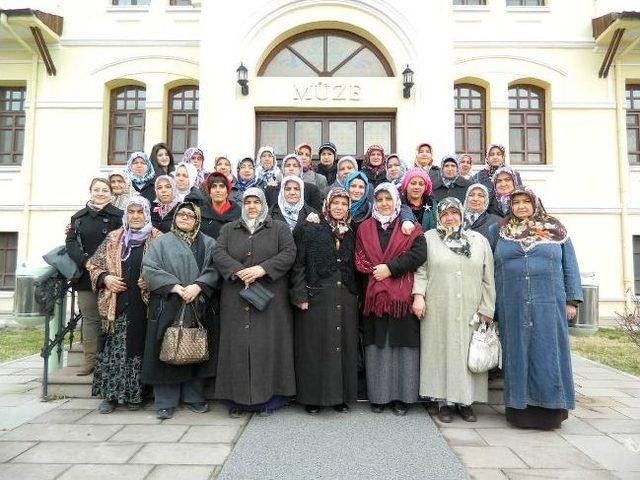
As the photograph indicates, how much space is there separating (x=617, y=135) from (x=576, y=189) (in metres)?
1.47

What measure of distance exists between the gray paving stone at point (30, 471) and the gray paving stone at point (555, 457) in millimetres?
3091

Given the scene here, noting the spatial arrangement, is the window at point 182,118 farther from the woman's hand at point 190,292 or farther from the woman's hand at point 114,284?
the woman's hand at point 190,292

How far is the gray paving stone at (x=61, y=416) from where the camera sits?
423 centimetres

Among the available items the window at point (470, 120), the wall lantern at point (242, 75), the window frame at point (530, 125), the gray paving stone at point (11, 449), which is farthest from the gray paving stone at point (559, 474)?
the window frame at point (530, 125)

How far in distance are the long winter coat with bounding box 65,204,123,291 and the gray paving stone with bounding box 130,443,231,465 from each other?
2.06 m

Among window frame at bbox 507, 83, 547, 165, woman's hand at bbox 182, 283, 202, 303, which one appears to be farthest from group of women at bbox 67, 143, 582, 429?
window frame at bbox 507, 83, 547, 165

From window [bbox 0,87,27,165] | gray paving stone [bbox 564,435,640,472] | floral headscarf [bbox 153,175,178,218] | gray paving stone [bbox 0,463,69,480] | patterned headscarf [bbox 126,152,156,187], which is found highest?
window [bbox 0,87,27,165]

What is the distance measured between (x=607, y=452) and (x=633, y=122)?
10.2m

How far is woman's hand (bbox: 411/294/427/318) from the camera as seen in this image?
4.33 metres

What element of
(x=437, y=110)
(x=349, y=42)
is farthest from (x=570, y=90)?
(x=349, y=42)

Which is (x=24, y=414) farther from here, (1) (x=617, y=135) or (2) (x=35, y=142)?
(1) (x=617, y=135)

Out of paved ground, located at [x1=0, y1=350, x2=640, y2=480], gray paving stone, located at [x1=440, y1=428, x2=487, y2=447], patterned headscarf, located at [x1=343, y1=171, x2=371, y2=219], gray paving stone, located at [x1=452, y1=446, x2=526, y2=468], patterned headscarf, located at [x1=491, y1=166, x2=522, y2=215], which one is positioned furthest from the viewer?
patterned headscarf, located at [x1=491, y1=166, x2=522, y2=215]

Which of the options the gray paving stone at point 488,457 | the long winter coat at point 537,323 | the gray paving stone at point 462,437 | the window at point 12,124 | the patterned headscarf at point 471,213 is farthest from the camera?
the window at point 12,124

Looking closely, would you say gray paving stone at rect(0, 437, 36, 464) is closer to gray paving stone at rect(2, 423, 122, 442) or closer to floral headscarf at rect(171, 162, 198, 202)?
gray paving stone at rect(2, 423, 122, 442)
